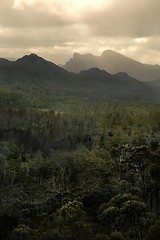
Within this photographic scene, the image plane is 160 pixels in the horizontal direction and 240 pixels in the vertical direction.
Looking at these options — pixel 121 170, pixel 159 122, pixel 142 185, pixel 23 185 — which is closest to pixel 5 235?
pixel 142 185

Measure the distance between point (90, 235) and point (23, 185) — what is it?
34761mm

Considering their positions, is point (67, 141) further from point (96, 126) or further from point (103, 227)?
point (103, 227)

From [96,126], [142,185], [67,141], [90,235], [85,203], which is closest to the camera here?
[90,235]

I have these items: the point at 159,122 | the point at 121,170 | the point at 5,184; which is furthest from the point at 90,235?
the point at 159,122

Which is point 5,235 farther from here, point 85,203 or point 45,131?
point 45,131

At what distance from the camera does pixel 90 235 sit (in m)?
26.1

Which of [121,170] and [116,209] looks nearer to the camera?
[116,209]

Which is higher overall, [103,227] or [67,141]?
[103,227]

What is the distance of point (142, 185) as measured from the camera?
41.7 metres

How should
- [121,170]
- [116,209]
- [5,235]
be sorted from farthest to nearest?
[121,170] < [5,235] < [116,209]

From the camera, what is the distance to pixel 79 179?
6450 centimetres

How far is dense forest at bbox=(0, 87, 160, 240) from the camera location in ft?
93.7

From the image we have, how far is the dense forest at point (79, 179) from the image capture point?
28562mm

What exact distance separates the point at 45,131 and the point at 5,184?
52.4m
